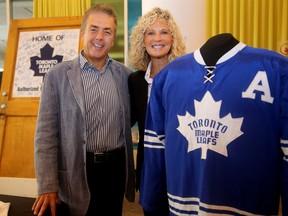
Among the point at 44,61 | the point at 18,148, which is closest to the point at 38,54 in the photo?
the point at 44,61

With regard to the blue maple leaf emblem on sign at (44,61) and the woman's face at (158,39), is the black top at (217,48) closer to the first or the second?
the woman's face at (158,39)

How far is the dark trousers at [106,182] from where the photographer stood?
158 cm

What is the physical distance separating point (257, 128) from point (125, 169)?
0.91 metres

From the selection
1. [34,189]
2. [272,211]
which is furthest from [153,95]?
[34,189]

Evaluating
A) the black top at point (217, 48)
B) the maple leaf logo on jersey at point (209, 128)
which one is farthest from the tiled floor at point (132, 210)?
the black top at point (217, 48)

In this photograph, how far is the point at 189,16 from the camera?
10.5 ft

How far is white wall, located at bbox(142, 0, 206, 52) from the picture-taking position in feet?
10.2

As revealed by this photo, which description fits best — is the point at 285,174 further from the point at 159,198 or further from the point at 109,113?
the point at 109,113

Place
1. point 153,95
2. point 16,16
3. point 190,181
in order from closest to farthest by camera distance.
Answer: point 190,181 → point 153,95 → point 16,16

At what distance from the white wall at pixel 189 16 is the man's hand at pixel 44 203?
84.8 inches

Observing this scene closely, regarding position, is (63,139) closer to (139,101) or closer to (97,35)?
(139,101)

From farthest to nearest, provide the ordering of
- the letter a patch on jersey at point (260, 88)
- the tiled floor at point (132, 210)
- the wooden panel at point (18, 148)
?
the wooden panel at point (18, 148) < the tiled floor at point (132, 210) < the letter a patch on jersey at point (260, 88)

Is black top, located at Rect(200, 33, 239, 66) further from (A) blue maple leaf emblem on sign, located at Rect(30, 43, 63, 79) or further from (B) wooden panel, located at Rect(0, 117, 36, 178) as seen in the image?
(B) wooden panel, located at Rect(0, 117, 36, 178)

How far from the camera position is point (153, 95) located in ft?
3.92
